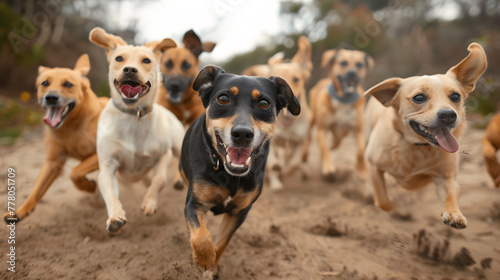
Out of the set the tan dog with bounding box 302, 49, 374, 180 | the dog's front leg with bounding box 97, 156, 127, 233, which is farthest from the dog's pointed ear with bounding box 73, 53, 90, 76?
the tan dog with bounding box 302, 49, 374, 180

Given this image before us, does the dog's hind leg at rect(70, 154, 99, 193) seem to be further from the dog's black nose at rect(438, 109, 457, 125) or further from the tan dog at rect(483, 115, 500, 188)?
the tan dog at rect(483, 115, 500, 188)

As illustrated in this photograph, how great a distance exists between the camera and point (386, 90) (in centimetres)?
320

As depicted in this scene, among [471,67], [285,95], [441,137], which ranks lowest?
[285,95]

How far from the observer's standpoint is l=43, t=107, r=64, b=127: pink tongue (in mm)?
3225

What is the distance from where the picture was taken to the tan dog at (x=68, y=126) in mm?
3236

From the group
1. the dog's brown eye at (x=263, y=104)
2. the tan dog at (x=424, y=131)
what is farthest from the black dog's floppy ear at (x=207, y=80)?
the tan dog at (x=424, y=131)

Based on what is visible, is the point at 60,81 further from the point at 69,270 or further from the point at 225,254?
the point at 225,254

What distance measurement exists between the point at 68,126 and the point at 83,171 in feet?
1.47

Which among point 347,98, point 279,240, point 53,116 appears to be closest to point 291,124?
point 347,98

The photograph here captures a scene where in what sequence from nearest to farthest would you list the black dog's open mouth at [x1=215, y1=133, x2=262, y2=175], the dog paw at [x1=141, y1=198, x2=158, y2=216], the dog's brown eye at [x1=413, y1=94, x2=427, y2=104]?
the black dog's open mouth at [x1=215, y1=133, x2=262, y2=175]
the dog's brown eye at [x1=413, y1=94, x2=427, y2=104]
the dog paw at [x1=141, y1=198, x2=158, y2=216]

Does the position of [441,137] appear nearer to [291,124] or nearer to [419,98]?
[419,98]

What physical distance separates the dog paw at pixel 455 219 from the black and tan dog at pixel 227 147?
1422 millimetres

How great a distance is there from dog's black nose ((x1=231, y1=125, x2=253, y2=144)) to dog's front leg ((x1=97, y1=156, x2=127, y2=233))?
109cm

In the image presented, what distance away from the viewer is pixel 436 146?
295 cm
